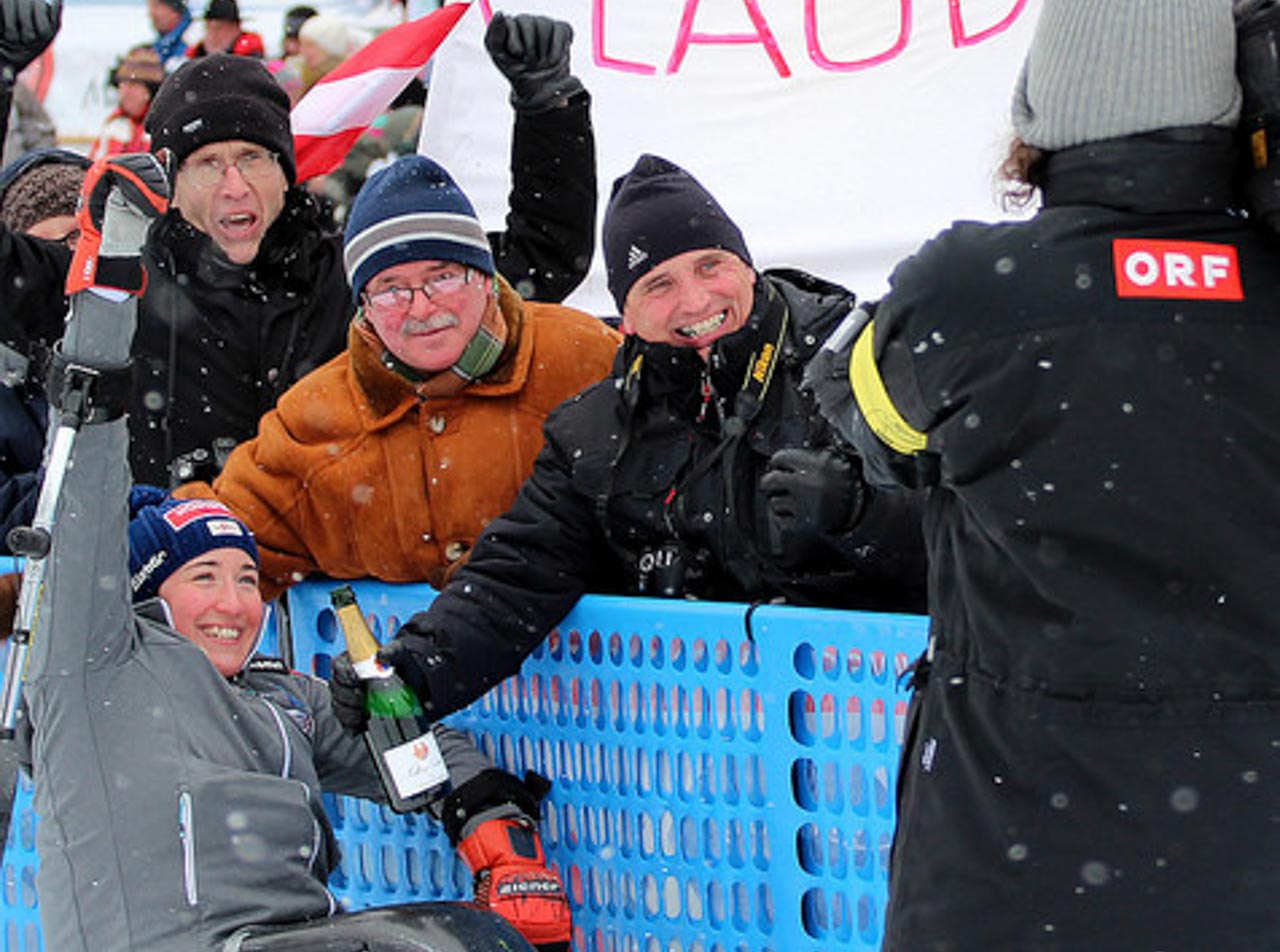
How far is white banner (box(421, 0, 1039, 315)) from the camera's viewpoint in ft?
16.3

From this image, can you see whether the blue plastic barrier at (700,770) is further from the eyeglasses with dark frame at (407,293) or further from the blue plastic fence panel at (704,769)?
the eyeglasses with dark frame at (407,293)

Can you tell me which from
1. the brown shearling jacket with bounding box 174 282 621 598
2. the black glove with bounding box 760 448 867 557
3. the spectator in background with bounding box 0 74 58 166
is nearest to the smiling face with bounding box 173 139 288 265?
the brown shearling jacket with bounding box 174 282 621 598

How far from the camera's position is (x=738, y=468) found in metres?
3.70

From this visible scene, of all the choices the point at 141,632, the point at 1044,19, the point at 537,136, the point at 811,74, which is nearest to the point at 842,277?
the point at 811,74

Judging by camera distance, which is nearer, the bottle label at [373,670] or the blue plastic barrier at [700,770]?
the blue plastic barrier at [700,770]

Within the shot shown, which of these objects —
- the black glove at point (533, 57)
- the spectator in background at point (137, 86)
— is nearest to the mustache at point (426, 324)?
the black glove at point (533, 57)

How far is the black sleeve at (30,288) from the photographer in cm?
497

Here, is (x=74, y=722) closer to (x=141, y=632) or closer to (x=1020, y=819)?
(x=141, y=632)

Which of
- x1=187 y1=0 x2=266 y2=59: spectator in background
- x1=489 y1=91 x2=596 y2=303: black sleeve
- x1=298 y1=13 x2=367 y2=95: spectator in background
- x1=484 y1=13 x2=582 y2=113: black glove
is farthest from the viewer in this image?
x1=187 y1=0 x2=266 y2=59: spectator in background

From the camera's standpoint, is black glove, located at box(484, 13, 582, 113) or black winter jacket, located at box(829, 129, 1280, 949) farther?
black glove, located at box(484, 13, 582, 113)

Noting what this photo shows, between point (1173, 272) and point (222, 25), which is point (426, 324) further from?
point (222, 25)

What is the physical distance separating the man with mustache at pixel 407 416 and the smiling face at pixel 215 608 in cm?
43

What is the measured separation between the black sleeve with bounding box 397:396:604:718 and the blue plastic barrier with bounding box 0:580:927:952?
100 millimetres

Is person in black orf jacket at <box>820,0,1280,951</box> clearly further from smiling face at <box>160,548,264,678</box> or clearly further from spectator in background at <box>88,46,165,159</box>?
spectator in background at <box>88,46,165,159</box>
